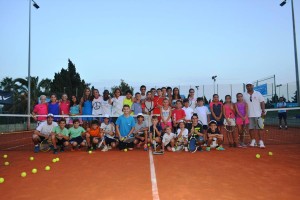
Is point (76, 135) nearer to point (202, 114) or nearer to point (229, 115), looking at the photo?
point (202, 114)

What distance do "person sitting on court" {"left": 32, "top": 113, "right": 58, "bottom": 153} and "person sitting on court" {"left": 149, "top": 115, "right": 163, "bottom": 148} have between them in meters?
3.55

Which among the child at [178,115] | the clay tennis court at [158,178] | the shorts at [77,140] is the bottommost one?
the clay tennis court at [158,178]

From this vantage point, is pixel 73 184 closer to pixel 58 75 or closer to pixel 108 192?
pixel 108 192

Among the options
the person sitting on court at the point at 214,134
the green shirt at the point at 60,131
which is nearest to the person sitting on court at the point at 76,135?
the green shirt at the point at 60,131

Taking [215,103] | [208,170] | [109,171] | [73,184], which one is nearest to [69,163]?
[109,171]

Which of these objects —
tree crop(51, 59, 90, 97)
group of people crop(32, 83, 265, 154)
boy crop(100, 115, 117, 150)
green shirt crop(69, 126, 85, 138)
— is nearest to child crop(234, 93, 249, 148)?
group of people crop(32, 83, 265, 154)

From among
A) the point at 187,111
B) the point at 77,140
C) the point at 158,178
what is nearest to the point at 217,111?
the point at 187,111

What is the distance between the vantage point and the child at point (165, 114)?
365 inches

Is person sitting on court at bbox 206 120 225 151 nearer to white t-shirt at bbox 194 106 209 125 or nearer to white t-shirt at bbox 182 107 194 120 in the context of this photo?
white t-shirt at bbox 194 106 209 125

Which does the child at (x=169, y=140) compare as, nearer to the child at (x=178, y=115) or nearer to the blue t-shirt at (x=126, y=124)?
the child at (x=178, y=115)

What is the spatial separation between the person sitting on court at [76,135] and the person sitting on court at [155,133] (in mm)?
2475

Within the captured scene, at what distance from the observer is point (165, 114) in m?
9.37

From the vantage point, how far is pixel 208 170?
572 centimetres

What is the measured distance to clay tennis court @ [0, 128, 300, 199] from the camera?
412 centimetres
